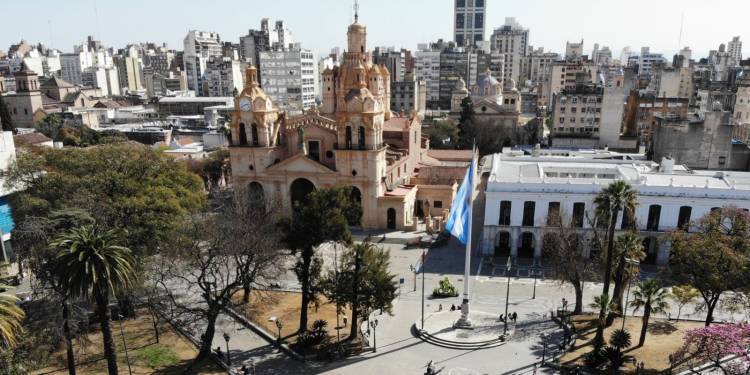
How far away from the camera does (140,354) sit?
107 ft

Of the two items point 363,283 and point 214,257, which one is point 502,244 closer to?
point 363,283

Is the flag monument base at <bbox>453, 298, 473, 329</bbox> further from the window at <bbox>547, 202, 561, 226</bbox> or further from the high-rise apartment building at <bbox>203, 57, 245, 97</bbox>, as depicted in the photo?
the high-rise apartment building at <bbox>203, 57, 245, 97</bbox>

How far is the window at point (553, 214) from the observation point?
42.9 metres

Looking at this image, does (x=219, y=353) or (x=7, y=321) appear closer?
(x=7, y=321)

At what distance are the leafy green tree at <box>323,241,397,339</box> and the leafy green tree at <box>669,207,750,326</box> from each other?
17967 millimetres

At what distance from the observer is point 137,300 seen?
122 ft

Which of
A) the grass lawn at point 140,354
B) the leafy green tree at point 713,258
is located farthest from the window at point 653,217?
the grass lawn at point 140,354

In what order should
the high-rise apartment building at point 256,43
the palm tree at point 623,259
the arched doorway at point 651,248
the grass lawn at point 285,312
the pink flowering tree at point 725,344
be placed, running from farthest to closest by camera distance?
1. the high-rise apartment building at point 256,43
2. the arched doorway at point 651,248
3. the grass lawn at point 285,312
4. the palm tree at point 623,259
5. the pink flowering tree at point 725,344

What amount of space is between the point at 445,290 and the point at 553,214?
1150 cm

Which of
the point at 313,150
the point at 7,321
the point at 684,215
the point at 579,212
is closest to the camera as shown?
the point at 7,321

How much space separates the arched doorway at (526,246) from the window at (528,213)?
3.95ft

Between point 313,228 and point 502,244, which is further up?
point 313,228

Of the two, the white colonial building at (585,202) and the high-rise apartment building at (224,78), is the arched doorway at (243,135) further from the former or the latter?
the high-rise apartment building at (224,78)

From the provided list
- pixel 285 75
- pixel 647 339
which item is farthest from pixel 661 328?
pixel 285 75
